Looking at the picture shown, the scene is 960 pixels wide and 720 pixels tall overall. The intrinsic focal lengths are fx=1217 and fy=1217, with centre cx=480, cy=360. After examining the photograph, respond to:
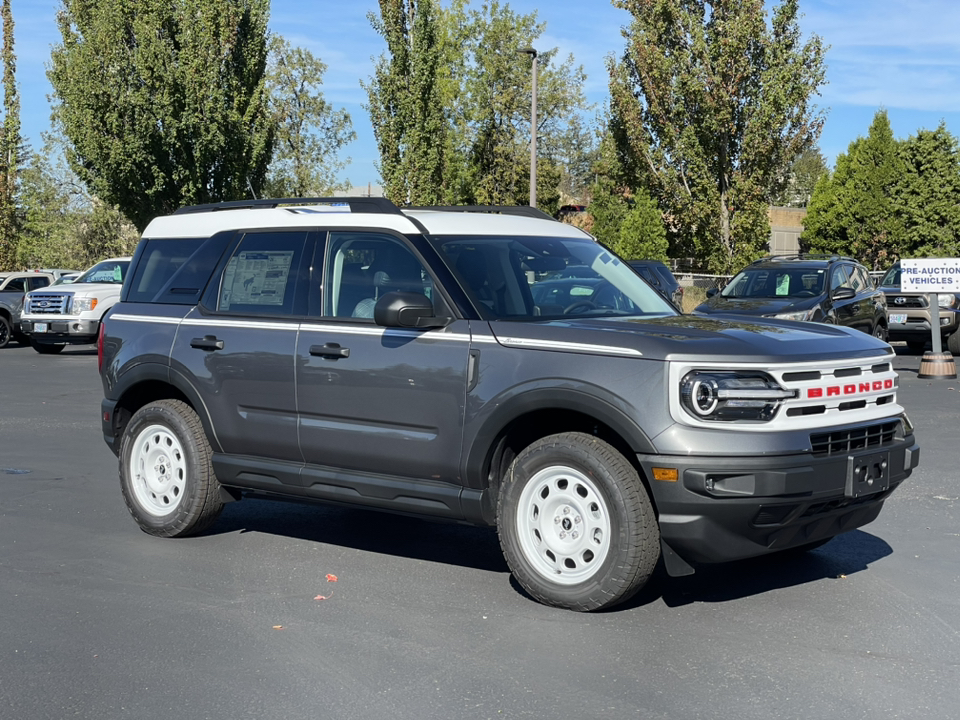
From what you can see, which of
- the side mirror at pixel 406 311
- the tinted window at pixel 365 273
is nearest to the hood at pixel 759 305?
the tinted window at pixel 365 273

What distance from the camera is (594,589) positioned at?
18.0ft

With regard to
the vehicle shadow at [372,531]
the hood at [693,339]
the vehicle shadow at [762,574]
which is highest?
the hood at [693,339]

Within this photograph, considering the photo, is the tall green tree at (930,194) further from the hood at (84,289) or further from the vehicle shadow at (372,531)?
the vehicle shadow at (372,531)

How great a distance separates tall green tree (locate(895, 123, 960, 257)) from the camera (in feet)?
163

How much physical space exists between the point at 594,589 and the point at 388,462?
1304 mm

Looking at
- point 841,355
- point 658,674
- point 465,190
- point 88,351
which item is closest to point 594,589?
point 658,674

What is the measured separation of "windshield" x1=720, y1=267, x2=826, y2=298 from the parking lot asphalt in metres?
10.6

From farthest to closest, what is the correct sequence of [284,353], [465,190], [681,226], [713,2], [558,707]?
1. [465,190]
2. [681,226]
3. [713,2]
4. [284,353]
5. [558,707]

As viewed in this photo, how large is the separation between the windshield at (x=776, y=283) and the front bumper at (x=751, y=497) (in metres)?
13.2

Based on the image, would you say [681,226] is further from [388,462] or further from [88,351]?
[388,462]

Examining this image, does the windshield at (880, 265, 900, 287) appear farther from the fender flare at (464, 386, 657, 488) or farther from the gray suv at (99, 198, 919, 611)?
the fender flare at (464, 386, 657, 488)

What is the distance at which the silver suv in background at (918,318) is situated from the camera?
2100cm

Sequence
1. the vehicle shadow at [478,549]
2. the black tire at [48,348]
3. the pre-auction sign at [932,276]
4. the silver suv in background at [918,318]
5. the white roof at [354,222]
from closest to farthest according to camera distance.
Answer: the vehicle shadow at [478,549] → the white roof at [354,222] → the pre-auction sign at [932,276] → the silver suv in background at [918,318] → the black tire at [48,348]

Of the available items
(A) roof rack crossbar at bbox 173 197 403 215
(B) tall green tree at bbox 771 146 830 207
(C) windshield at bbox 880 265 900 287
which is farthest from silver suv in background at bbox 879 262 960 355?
(B) tall green tree at bbox 771 146 830 207
